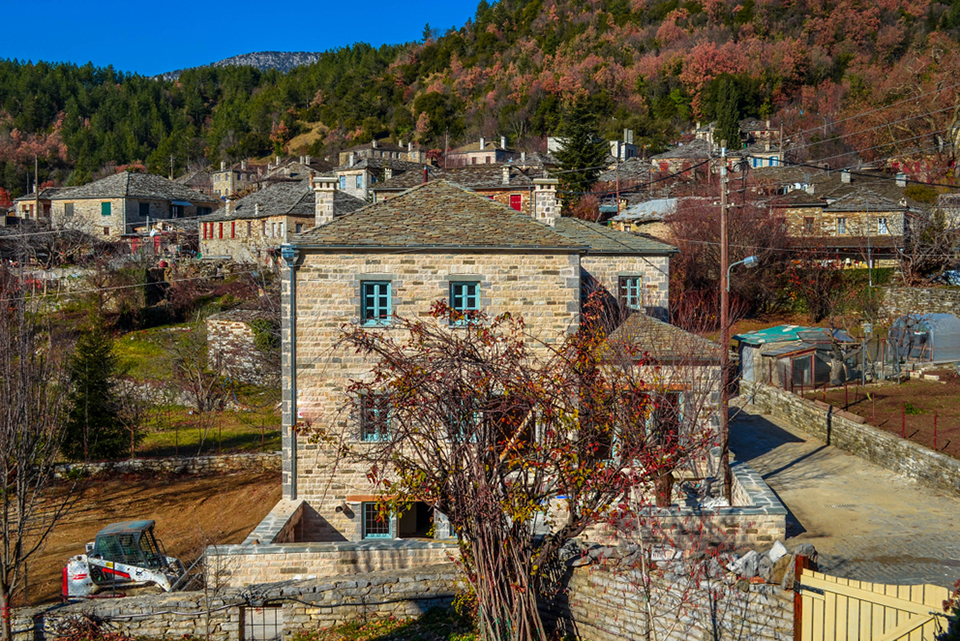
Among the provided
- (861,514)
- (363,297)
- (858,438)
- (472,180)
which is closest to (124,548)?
(363,297)

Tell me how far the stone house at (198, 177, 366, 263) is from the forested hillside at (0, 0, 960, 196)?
47997 mm

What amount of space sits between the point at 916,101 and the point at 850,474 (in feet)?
184

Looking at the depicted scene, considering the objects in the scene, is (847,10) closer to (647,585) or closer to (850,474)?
(850,474)

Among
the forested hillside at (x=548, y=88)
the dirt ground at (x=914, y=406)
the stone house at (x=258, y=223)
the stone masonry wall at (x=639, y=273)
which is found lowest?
the dirt ground at (x=914, y=406)

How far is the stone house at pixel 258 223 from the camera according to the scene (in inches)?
2030

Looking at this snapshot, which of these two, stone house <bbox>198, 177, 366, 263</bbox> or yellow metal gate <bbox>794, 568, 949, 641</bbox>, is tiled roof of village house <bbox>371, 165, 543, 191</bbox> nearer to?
stone house <bbox>198, 177, 366, 263</bbox>

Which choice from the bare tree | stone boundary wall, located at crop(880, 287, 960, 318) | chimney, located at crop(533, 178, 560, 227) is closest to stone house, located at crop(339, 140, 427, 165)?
stone boundary wall, located at crop(880, 287, 960, 318)

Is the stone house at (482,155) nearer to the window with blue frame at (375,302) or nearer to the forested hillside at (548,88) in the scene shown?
the forested hillside at (548,88)

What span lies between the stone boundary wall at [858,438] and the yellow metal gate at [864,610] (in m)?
9.63

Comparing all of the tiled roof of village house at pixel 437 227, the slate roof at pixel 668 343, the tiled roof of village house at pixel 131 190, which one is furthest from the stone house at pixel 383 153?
the slate roof at pixel 668 343

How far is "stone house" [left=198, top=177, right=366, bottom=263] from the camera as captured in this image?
5156 cm

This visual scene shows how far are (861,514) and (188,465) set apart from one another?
19.3 meters

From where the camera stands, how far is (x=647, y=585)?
11.5 m

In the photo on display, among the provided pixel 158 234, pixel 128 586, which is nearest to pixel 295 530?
pixel 128 586
